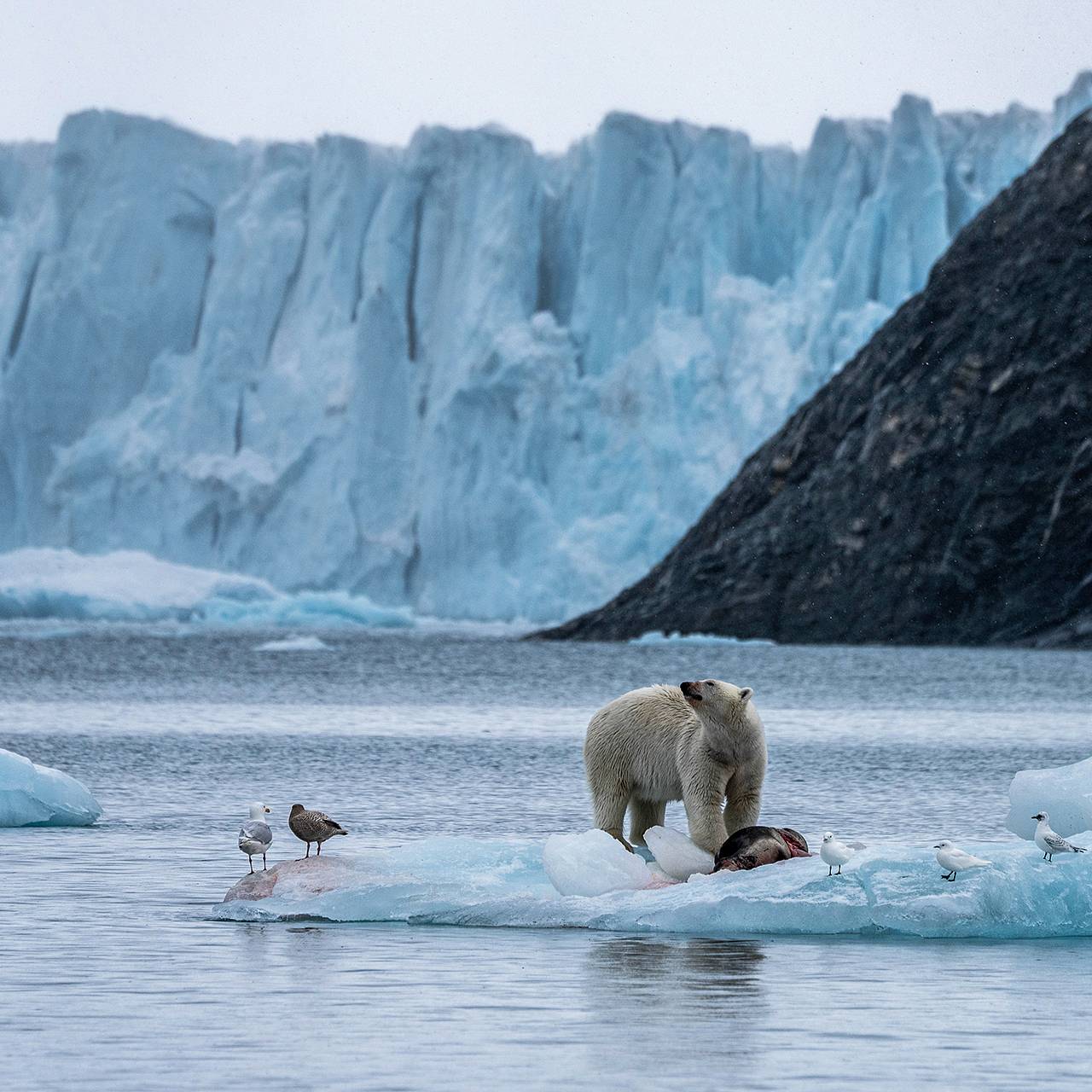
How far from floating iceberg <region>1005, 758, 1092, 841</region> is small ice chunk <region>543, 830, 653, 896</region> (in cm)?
244

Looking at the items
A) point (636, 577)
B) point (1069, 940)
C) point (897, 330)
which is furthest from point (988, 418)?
point (1069, 940)

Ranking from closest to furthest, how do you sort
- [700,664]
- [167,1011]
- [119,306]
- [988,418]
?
[167,1011]
[700,664]
[988,418]
[119,306]

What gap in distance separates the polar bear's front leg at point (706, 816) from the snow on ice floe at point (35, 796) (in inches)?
268

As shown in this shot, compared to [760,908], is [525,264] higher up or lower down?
higher up

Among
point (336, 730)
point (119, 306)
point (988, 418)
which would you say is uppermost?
point (119, 306)

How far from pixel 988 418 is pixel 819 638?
382 inches

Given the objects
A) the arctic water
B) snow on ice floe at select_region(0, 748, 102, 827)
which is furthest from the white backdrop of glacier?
snow on ice floe at select_region(0, 748, 102, 827)

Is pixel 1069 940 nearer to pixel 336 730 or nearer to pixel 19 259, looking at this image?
pixel 336 730

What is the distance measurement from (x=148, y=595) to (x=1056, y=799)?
241 ft

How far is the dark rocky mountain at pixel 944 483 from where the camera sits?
70.6 meters

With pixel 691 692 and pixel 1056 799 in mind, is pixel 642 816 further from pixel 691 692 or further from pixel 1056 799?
pixel 1056 799

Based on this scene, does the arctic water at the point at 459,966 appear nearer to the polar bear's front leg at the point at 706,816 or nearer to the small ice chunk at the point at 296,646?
the polar bear's front leg at the point at 706,816

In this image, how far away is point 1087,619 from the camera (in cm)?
6775

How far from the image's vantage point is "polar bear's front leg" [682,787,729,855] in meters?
11.4
